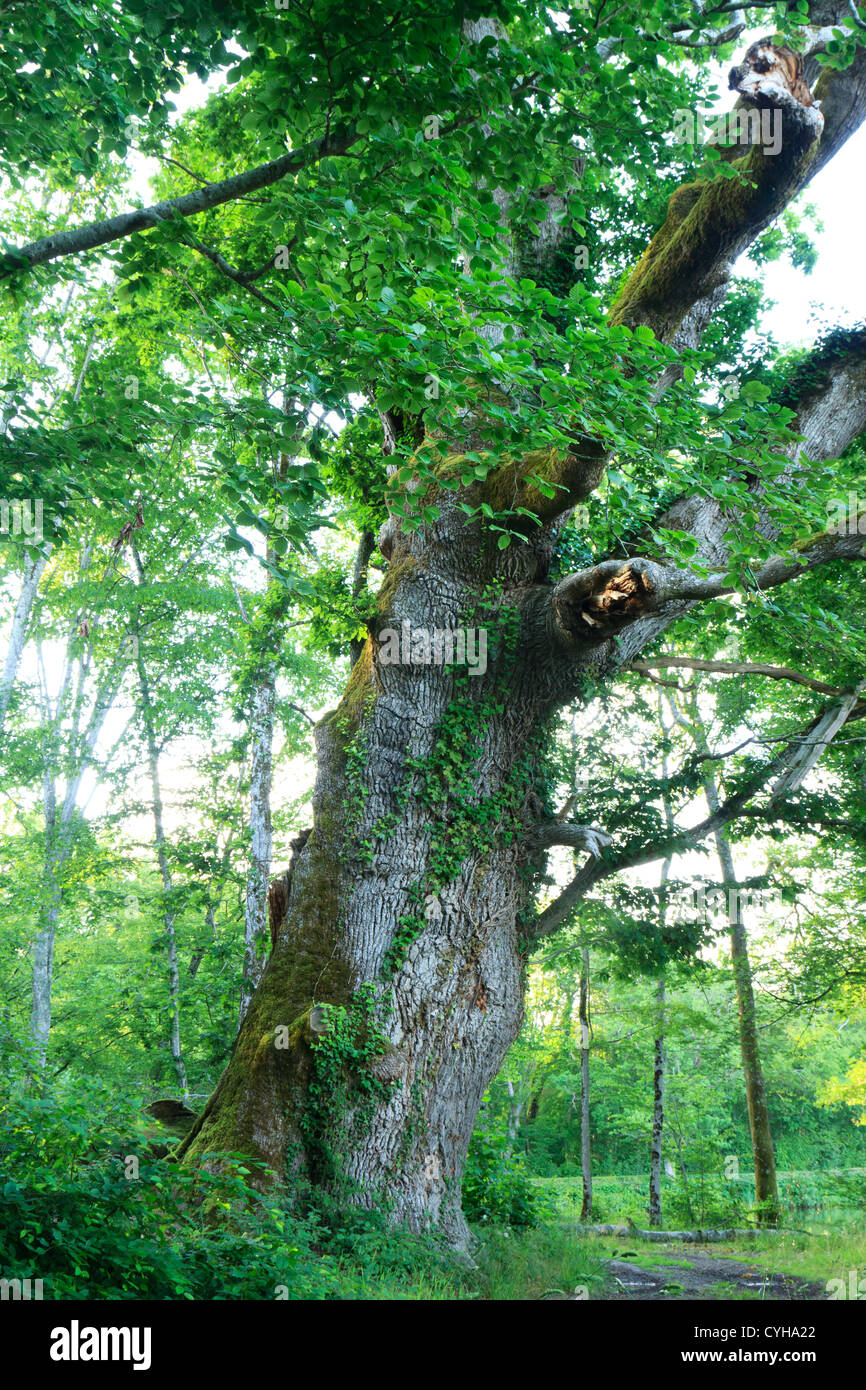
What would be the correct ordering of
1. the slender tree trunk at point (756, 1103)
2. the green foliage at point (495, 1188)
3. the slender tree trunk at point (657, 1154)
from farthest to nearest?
1. the slender tree trunk at point (657, 1154)
2. the slender tree trunk at point (756, 1103)
3. the green foliage at point (495, 1188)

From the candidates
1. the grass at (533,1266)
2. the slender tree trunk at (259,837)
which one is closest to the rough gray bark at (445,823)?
the grass at (533,1266)

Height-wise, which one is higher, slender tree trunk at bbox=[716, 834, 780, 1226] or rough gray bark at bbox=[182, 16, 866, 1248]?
rough gray bark at bbox=[182, 16, 866, 1248]

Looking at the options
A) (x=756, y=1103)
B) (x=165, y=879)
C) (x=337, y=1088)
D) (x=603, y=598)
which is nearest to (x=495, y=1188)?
(x=337, y=1088)

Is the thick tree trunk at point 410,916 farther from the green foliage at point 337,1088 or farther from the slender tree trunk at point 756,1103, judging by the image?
the slender tree trunk at point 756,1103

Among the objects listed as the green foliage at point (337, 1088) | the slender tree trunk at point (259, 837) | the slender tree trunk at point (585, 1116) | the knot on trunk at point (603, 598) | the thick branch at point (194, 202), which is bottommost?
the slender tree trunk at point (585, 1116)

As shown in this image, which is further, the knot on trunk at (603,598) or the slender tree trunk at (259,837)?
the slender tree trunk at (259,837)

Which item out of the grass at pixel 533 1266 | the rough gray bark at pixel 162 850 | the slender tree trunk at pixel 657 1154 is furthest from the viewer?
the slender tree trunk at pixel 657 1154

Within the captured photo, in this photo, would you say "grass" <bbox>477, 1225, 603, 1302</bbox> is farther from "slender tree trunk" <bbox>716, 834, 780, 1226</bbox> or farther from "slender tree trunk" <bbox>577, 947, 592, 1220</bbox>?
"slender tree trunk" <bbox>577, 947, 592, 1220</bbox>

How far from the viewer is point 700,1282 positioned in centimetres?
834

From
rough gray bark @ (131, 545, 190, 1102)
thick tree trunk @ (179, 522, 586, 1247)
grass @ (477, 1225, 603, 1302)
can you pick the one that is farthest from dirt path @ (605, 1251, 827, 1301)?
rough gray bark @ (131, 545, 190, 1102)

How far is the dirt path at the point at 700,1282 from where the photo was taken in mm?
7363

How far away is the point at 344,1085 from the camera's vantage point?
19.5 feet

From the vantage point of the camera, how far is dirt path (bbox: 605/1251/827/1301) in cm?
736
